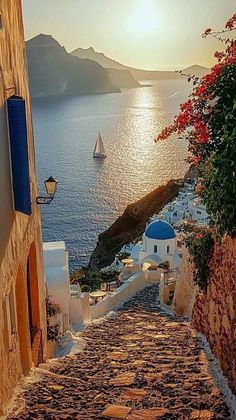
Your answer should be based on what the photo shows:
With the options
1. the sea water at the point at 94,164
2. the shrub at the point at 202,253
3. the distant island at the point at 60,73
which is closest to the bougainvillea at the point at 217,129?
the shrub at the point at 202,253

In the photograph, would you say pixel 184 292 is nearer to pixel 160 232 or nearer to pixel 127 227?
pixel 160 232

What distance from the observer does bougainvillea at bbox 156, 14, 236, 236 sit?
17.8 feet

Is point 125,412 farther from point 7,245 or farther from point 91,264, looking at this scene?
point 91,264

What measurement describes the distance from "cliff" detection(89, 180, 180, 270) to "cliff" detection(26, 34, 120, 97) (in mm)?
138143

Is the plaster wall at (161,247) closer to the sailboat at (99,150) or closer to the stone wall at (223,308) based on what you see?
the stone wall at (223,308)

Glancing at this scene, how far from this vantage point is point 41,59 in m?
190

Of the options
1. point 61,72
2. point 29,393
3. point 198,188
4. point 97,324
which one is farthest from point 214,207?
point 61,72

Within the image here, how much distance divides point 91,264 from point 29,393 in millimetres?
35279

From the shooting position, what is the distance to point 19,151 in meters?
5.55

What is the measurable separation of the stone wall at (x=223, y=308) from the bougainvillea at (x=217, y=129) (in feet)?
1.81

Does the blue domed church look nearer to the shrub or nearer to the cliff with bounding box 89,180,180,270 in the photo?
the shrub

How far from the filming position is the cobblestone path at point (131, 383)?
4.56 metres

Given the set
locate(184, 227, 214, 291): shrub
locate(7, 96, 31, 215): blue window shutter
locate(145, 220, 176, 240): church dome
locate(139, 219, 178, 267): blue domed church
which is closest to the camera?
locate(7, 96, 31, 215): blue window shutter

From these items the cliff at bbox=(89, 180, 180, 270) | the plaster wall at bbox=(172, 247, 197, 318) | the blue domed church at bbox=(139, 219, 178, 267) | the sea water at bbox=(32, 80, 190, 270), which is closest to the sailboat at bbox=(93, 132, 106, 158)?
the sea water at bbox=(32, 80, 190, 270)
